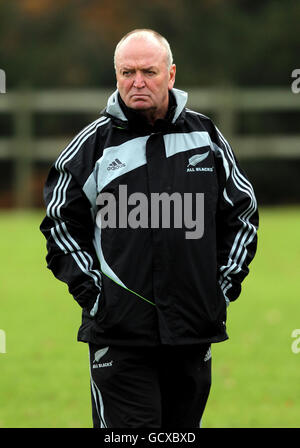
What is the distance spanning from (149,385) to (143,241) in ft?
1.91

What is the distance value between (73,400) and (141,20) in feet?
71.6

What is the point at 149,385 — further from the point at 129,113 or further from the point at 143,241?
the point at 129,113

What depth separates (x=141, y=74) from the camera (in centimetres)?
406

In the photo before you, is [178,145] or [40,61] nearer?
[178,145]

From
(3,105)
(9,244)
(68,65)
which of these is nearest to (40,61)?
(68,65)

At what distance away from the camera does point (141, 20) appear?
27641mm

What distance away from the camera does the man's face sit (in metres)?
4.07

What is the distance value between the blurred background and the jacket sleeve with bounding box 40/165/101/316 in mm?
2289

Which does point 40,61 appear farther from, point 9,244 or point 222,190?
point 222,190
